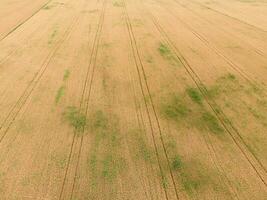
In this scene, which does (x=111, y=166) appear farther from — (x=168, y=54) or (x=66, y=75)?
(x=168, y=54)

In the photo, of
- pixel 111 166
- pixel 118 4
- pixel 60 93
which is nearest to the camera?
pixel 111 166

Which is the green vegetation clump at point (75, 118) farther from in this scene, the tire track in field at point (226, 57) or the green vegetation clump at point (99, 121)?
the tire track in field at point (226, 57)

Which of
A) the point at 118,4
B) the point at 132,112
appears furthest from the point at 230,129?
the point at 118,4

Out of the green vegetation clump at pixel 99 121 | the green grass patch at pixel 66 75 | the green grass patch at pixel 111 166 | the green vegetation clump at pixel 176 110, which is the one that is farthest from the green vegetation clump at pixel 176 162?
the green grass patch at pixel 66 75

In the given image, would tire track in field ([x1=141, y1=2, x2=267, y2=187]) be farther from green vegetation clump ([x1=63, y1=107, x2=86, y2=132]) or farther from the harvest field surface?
green vegetation clump ([x1=63, y1=107, x2=86, y2=132])

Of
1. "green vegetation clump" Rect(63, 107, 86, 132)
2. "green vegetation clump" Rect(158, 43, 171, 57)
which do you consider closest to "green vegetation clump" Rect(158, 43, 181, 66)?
"green vegetation clump" Rect(158, 43, 171, 57)

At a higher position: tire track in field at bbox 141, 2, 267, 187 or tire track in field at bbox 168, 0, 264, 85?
tire track in field at bbox 168, 0, 264, 85
